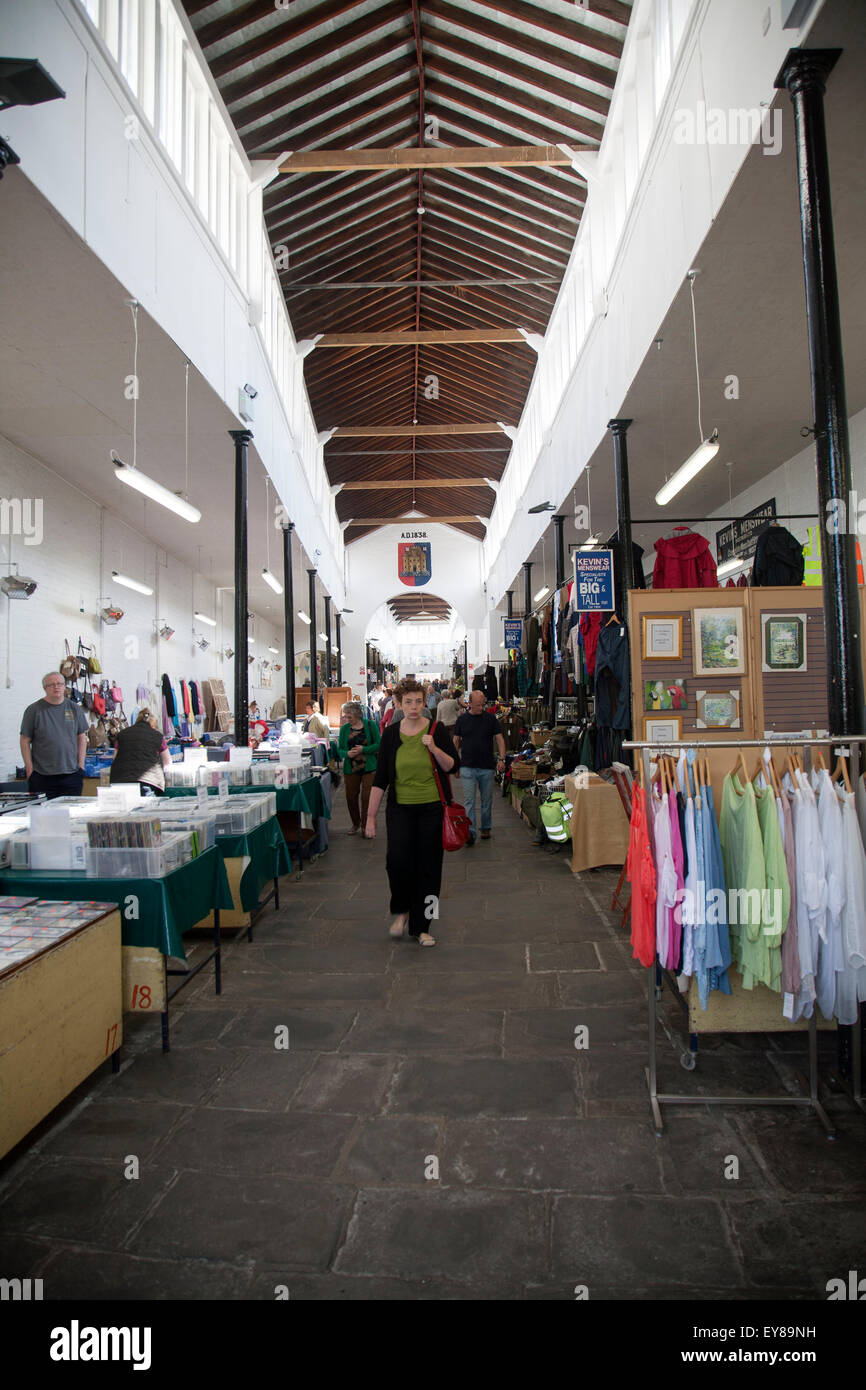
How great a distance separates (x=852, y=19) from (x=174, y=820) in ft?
16.4

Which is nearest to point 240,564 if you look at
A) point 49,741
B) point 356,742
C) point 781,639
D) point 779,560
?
point 356,742

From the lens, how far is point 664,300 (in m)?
5.82

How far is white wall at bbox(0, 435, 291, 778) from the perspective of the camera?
8.38 m

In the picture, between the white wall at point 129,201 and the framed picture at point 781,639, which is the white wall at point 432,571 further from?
the framed picture at point 781,639

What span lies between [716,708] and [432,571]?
21.5 meters

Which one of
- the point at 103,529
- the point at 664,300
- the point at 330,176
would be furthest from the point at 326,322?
the point at 664,300

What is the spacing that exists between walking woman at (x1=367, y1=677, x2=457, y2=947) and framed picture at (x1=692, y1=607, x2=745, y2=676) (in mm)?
1954

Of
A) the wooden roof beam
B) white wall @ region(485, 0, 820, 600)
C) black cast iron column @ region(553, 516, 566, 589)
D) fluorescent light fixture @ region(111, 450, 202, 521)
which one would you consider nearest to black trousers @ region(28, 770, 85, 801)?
fluorescent light fixture @ region(111, 450, 202, 521)

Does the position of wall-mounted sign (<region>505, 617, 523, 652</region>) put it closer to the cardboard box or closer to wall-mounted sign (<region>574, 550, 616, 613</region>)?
wall-mounted sign (<region>574, 550, 616, 613</region>)

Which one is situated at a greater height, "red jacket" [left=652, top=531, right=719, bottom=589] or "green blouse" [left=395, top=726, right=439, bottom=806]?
"red jacket" [left=652, top=531, right=719, bottom=589]

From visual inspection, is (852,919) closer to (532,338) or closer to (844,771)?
(844,771)

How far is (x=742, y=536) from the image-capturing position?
33.5ft
